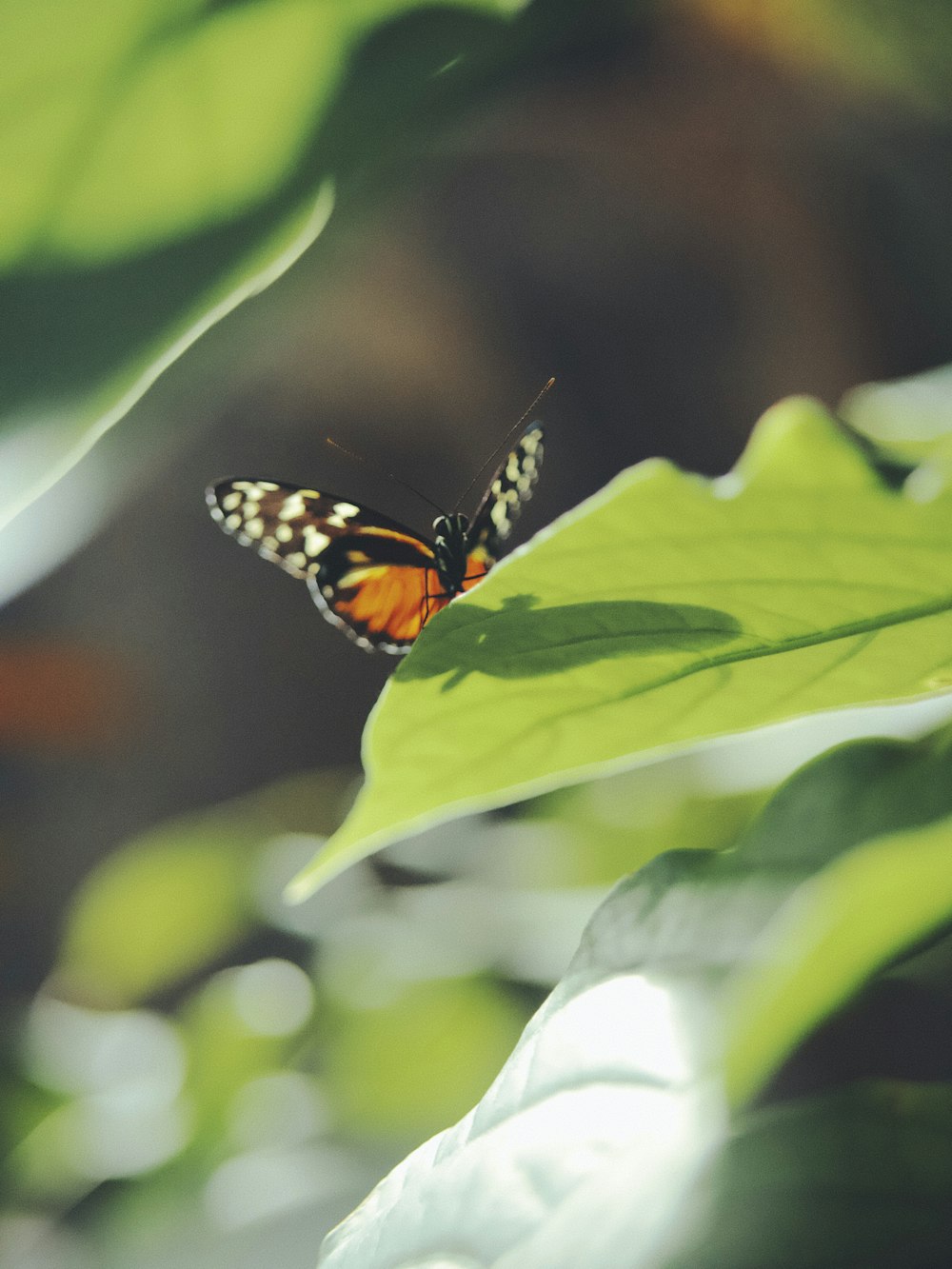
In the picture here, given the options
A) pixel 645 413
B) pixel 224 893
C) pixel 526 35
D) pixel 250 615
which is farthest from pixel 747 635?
pixel 250 615

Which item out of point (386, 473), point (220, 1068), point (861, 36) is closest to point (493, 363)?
point (386, 473)

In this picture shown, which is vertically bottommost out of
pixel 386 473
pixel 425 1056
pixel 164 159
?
pixel 425 1056

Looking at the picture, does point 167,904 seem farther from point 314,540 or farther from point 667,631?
point 667,631

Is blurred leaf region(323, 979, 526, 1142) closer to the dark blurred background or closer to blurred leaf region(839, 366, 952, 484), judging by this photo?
blurred leaf region(839, 366, 952, 484)

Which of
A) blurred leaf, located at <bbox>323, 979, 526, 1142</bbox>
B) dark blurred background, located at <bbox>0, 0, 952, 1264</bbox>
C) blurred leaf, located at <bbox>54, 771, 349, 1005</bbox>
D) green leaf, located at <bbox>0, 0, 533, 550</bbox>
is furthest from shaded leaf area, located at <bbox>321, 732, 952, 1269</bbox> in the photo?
dark blurred background, located at <bbox>0, 0, 952, 1264</bbox>

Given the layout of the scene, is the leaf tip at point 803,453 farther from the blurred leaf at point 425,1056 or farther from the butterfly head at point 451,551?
the blurred leaf at point 425,1056

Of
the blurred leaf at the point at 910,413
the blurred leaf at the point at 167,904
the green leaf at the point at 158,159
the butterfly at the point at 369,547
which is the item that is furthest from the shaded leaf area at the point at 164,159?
the blurred leaf at the point at 167,904

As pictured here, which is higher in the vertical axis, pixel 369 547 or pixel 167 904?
pixel 369 547
